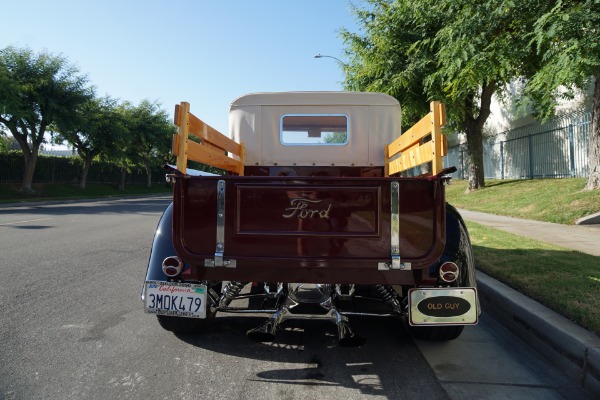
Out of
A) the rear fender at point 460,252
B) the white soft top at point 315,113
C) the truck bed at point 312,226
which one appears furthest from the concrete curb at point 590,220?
the truck bed at point 312,226

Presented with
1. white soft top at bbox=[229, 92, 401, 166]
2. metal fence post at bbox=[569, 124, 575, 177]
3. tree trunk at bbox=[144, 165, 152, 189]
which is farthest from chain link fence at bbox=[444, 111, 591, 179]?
tree trunk at bbox=[144, 165, 152, 189]

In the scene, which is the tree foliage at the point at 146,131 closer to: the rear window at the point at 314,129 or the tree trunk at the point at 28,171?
the tree trunk at the point at 28,171

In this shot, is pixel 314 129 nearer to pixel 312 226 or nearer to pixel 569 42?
pixel 312 226

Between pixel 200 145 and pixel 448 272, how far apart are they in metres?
2.03

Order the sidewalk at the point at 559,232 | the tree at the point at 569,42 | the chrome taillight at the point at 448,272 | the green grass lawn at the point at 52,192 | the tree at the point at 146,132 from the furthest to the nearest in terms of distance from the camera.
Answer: the tree at the point at 146,132
the green grass lawn at the point at 52,192
the tree at the point at 569,42
the sidewalk at the point at 559,232
the chrome taillight at the point at 448,272

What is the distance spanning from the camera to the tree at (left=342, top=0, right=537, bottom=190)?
37.0ft

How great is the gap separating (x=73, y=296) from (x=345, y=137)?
3.52 metres

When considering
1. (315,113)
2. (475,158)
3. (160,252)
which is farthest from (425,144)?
(475,158)

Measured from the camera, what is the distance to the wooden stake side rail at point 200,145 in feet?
9.82

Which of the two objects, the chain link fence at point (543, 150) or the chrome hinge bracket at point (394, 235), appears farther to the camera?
the chain link fence at point (543, 150)

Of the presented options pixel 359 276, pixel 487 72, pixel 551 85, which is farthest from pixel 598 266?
pixel 487 72

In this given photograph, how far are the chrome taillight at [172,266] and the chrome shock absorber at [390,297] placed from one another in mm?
1635

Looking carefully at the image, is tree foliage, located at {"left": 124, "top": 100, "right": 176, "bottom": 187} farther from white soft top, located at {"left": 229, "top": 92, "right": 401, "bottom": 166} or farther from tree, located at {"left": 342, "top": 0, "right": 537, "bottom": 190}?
white soft top, located at {"left": 229, "top": 92, "right": 401, "bottom": 166}

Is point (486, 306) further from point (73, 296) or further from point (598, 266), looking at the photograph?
point (73, 296)
